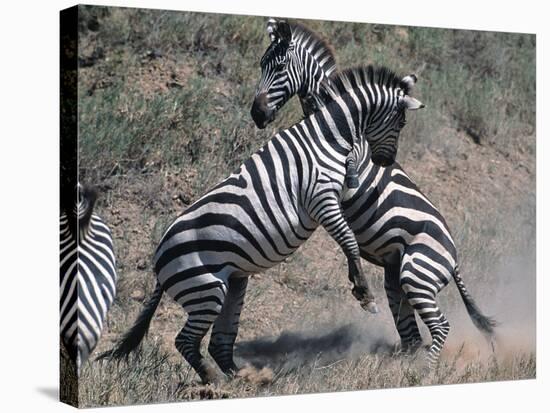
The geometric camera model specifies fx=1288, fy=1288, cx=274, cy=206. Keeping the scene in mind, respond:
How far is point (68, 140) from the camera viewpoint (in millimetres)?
8945

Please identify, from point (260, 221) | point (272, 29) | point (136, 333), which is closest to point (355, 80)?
point (272, 29)

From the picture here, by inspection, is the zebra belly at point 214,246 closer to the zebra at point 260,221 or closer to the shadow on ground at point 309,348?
the zebra at point 260,221

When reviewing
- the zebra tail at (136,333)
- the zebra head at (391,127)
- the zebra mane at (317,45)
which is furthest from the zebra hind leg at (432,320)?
the zebra tail at (136,333)

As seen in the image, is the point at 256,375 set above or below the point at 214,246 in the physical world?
below

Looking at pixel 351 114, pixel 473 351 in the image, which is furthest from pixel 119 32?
pixel 473 351

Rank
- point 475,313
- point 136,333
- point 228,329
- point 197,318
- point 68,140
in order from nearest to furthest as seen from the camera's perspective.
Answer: point 68,140 < point 136,333 < point 197,318 < point 228,329 < point 475,313

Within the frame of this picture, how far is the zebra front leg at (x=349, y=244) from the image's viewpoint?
31.4ft

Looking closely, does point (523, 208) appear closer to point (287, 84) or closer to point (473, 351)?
point (473, 351)

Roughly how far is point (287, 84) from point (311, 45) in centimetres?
37

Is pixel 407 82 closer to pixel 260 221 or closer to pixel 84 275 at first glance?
pixel 260 221

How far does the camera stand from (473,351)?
34.4 ft

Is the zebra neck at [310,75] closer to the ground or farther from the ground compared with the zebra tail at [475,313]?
farther from the ground

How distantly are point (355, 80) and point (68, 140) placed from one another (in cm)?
230

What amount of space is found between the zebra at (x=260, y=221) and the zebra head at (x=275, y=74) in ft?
0.70
